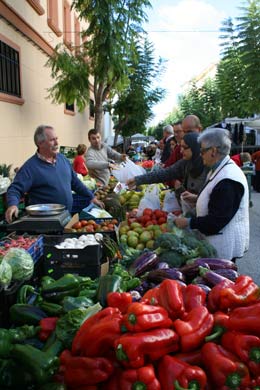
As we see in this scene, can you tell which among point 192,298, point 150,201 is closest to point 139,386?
point 192,298

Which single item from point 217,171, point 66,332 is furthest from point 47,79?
point 66,332

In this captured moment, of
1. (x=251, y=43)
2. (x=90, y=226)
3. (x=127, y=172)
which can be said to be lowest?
(x=90, y=226)

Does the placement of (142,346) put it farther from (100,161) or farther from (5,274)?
(100,161)

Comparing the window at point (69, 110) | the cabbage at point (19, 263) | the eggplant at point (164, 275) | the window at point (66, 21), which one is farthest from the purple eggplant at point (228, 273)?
the window at point (66, 21)

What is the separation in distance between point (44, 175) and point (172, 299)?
9.27ft

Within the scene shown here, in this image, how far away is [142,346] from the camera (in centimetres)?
151

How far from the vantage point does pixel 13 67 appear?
9602 millimetres

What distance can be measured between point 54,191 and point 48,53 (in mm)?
9540

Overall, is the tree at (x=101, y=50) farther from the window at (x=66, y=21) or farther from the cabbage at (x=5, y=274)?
the cabbage at (x=5, y=274)

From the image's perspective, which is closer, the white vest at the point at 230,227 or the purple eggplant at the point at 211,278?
the purple eggplant at the point at 211,278

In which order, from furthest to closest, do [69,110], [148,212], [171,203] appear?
[69,110] < [171,203] < [148,212]

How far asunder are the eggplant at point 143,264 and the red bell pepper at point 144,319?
129 cm

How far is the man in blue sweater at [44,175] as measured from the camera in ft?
13.8

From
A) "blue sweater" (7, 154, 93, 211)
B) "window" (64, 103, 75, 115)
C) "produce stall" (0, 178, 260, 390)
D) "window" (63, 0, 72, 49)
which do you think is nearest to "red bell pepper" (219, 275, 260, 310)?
"produce stall" (0, 178, 260, 390)
